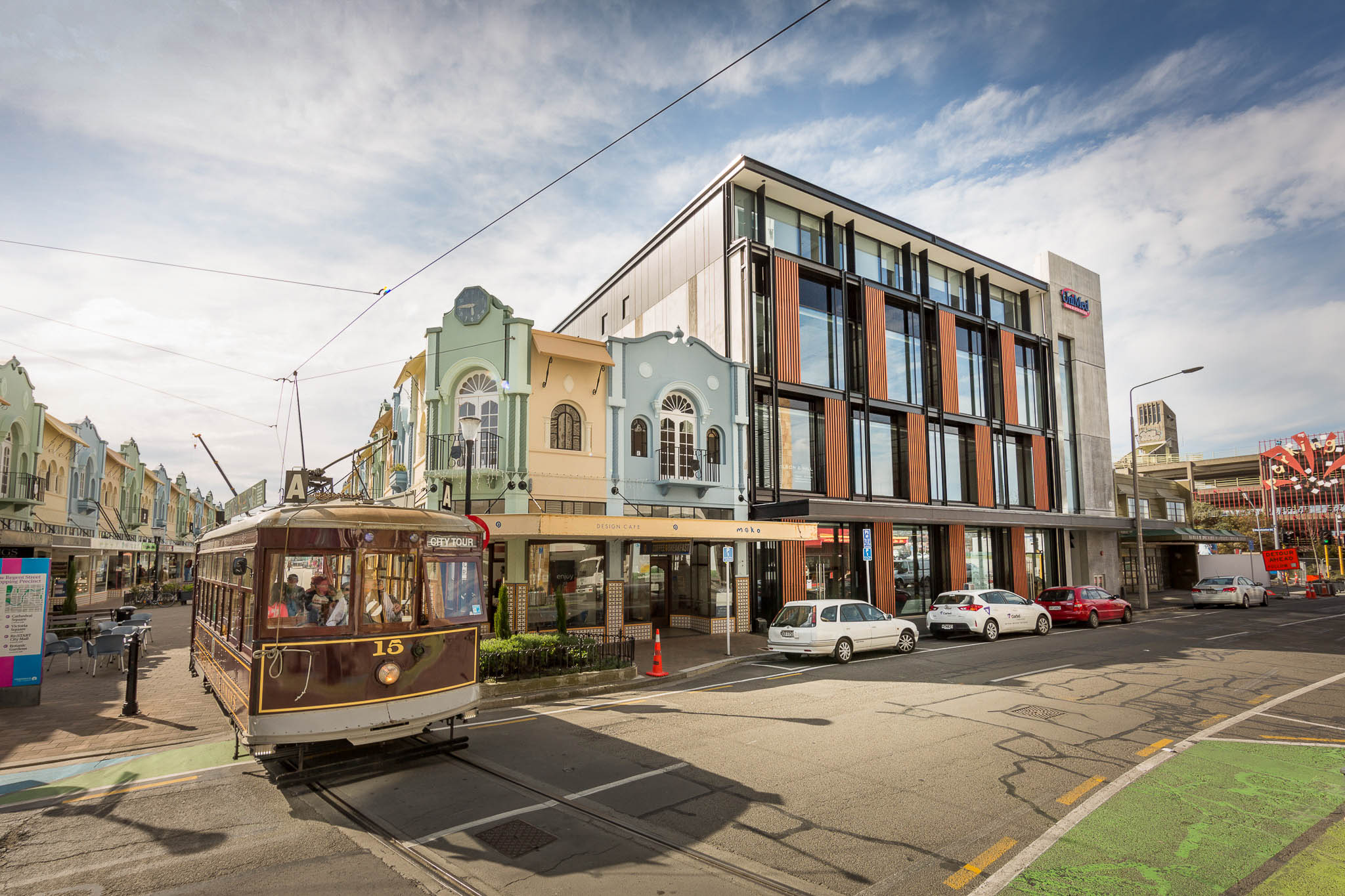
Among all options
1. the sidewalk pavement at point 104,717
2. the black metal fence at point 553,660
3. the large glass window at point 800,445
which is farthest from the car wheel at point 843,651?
the sidewalk pavement at point 104,717

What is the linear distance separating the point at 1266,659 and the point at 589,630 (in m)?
16.4

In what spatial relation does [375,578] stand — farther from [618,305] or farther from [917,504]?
[618,305]

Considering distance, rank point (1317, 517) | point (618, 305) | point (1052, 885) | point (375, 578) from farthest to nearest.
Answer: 1. point (1317, 517)
2. point (618, 305)
3. point (375, 578)
4. point (1052, 885)

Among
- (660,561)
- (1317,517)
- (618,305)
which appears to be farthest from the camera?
(1317,517)

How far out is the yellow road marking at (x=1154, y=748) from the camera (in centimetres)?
867

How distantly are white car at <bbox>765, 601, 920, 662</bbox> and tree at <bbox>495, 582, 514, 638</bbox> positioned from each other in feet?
21.2

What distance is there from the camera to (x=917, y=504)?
29.2m

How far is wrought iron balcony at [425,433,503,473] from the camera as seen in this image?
1980 centimetres

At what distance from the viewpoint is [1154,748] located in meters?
8.92

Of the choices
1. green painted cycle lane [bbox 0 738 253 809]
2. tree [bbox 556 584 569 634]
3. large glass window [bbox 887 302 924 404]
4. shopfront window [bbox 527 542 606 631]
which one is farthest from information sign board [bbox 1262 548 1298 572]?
green painted cycle lane [bbox 0 738 253 809]

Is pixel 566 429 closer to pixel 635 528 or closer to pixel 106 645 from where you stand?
pixel 635 528

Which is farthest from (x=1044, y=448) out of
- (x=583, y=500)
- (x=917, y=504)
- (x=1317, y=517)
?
(x=1317, y=517)

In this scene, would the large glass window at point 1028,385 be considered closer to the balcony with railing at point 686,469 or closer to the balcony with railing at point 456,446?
the balcony with railing at point 686,469

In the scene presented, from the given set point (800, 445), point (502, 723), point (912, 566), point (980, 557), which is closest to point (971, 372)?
point (980, 557)
